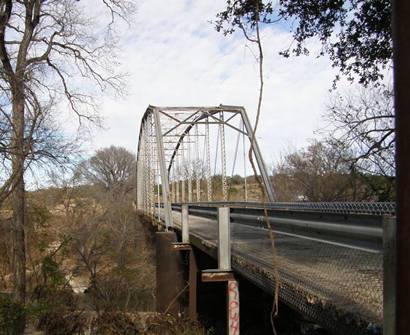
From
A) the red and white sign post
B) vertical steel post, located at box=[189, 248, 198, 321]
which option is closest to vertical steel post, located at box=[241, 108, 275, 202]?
vertical steel post, located at box=[189, 248, 198, 321]

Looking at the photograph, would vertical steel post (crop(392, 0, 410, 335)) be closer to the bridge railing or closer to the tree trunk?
the bridge railing

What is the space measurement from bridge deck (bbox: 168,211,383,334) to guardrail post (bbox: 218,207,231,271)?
16 cm

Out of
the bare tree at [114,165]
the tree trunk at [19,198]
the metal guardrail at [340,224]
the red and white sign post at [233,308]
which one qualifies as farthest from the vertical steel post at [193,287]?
the bare tree at [114,165]

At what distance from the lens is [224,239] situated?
22.0 feet

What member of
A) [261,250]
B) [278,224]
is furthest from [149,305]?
[278,224]

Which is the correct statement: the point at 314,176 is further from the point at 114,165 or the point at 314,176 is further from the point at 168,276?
the point at 114,165

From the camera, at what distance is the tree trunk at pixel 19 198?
13531 mm

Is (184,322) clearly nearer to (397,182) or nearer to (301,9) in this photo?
(301,9)

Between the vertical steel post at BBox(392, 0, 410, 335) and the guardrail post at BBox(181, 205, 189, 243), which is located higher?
the vertical steel post at BBox(392, 0, 410, 335)

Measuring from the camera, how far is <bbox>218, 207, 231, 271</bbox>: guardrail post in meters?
6.70

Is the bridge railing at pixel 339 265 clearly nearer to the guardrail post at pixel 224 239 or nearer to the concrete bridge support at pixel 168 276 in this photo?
the guardrail post at pixel 224 239

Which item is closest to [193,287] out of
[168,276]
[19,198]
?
[168,276]

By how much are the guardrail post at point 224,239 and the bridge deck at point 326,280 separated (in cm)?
16

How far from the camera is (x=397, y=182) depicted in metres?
1.04
